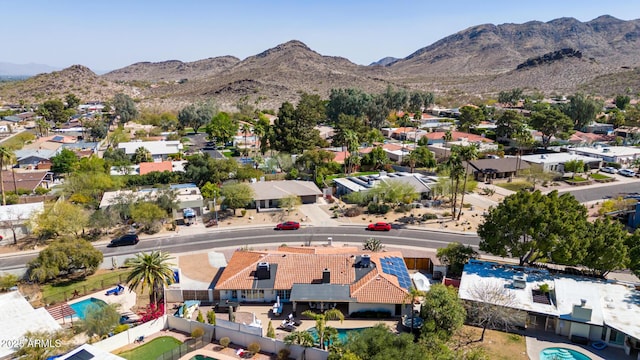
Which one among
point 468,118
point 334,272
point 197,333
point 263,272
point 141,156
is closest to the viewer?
point 197,333

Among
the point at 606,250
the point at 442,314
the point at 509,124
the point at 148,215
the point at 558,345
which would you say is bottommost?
the point at 558,345

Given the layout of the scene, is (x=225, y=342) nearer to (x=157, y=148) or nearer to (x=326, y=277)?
(x=326, y=277)

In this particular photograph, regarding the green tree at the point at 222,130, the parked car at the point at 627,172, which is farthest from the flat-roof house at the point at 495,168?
the green tree at the point at 222,130

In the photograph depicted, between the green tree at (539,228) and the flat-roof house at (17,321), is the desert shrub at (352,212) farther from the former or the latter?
the flat-roof house at (17,321)

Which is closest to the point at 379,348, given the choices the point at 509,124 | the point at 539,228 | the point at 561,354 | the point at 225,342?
the point at 225,342

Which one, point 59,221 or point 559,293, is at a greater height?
point 59,221

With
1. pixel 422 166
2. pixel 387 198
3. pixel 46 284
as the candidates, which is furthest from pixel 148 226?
pixel 422 166

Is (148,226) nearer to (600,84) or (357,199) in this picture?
(357,199)
